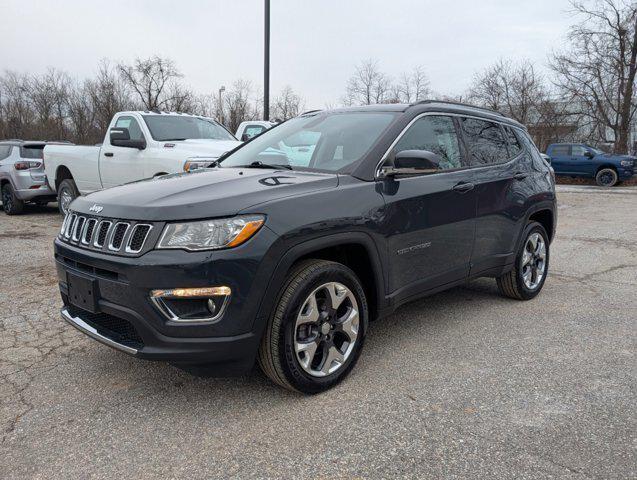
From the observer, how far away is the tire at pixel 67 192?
9.78m

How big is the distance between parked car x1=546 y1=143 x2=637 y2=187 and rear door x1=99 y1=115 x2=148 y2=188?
18.5 meters

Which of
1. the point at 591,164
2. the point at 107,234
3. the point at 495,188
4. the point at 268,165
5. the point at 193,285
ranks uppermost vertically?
the point at 591,164

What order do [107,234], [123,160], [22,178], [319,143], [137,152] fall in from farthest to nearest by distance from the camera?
1. [22,178]
2. [123,160]
3. [137,152]
4. [319,143]
5. [107,234]

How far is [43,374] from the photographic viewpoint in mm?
3426

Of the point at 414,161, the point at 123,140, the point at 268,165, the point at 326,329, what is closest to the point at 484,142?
the point at 414,161

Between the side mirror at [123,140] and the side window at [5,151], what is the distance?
17.5ft

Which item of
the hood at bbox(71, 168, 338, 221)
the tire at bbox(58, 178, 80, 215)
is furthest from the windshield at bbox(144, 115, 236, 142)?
the hood at bbox(71, 168, 338, 221)

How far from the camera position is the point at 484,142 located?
15.1 ft

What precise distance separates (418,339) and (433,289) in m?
0.42

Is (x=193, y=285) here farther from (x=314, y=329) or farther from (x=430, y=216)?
(x=430, y=216)

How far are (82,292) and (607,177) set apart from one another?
883 inches

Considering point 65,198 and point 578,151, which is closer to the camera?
point 65,198

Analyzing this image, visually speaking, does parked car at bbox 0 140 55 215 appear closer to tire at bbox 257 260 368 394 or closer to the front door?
the front door

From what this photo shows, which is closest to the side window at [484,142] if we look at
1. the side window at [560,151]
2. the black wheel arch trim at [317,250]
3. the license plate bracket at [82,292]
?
the black wheel arch trim at [317,250]
